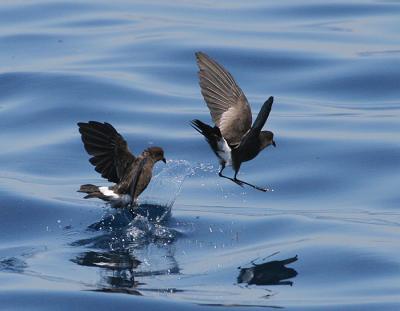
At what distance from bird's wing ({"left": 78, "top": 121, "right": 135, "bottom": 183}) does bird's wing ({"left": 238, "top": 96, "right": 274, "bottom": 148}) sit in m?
0.88

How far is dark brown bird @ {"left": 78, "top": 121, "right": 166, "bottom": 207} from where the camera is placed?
897 centimetres

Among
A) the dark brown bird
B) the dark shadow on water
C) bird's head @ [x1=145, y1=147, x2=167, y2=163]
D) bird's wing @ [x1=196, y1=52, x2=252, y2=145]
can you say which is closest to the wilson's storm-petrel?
bird's wing @ [x1=196, y1=52, x2=252, y2=145]

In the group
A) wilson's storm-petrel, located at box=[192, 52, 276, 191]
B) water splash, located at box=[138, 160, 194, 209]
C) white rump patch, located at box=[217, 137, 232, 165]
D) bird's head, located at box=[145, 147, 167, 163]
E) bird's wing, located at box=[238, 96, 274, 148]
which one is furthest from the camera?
water splash, located at box=[138, 160, 194, 209]

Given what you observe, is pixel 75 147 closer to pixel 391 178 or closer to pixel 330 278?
pixel 391 178

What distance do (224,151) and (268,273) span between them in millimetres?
1169

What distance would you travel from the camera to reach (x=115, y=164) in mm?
9312

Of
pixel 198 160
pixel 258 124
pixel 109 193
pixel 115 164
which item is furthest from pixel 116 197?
pixel 198 160

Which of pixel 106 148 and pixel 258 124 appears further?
pixel 106 148

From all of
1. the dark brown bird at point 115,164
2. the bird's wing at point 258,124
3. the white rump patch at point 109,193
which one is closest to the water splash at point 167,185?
the dark brown bird at point 115,164

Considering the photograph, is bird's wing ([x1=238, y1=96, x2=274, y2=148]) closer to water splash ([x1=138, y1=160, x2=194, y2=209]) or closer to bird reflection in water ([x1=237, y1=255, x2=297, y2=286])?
bird reflection in water ([x1=237, y1=255, x2=297, y2=286])

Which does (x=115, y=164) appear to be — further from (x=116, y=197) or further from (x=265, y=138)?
(x=265, y=138)

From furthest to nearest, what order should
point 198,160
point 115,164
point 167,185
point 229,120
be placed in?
point 198,160 < point 167,185 < point 229,120 < point 115,164

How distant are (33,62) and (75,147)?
3077mm

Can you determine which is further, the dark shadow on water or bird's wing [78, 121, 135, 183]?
bird's wing [78, 121, 135, 183]
